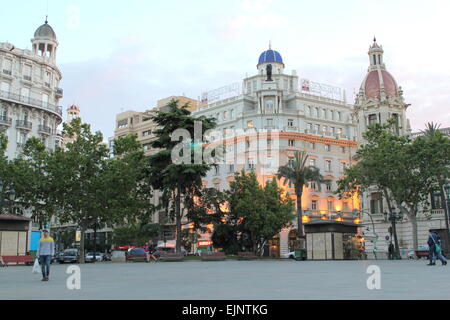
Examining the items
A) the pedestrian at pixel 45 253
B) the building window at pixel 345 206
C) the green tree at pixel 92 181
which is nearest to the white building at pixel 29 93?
the green tree at pixel 92 181

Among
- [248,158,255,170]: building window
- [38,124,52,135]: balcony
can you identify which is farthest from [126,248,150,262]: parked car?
[248,158,255,170]: building window

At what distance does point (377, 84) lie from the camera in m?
60.3

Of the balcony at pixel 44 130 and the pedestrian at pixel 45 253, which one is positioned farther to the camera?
the balcony at pixel 44 130

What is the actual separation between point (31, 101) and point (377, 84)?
4403cm

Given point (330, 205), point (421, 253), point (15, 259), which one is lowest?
point (421, 253)

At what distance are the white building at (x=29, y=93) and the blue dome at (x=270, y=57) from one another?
31.9 meters

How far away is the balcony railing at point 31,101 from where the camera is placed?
6178cm

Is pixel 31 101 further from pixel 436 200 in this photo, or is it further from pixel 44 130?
pixel 436 200

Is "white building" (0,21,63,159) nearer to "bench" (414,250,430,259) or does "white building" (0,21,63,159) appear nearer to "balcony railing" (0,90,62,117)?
"balcony railing" (0,90,62,117)

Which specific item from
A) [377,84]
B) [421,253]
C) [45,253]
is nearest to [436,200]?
[421,253]

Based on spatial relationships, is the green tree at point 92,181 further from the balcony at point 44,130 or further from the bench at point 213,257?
the balcony at point 44,130

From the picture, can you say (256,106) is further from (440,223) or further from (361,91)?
(440,223)
